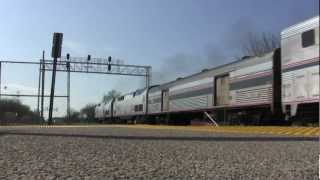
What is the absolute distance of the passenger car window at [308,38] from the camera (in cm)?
1865

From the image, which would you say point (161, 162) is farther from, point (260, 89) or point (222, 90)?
point (222, 90)

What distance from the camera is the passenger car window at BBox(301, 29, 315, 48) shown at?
61.2 feet

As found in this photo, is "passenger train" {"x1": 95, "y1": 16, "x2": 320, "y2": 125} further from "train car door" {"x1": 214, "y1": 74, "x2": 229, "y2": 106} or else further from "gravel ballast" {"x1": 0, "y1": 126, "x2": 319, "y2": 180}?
"gravel ballast" {"x1": 0, "y1": 126, "x2": 319, "y2": 180}

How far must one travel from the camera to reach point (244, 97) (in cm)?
2491

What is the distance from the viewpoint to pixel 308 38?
749 inches

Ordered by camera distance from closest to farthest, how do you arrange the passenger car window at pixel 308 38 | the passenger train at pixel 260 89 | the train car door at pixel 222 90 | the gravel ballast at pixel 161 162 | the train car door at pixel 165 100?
the gravel ballast at pixel 161 162, the passenger car window at pixel 308 38, the passenger train at pixel 260 89, the train car door at pixel 222 90, the train car door at pixel 165 100

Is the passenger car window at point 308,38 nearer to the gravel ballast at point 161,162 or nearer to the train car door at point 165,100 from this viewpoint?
the gravel ballast at point 161,162

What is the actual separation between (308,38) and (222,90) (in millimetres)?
9905

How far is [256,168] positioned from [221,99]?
832 inches

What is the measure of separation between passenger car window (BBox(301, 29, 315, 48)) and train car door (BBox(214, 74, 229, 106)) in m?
8.40

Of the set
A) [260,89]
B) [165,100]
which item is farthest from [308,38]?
[165,100]

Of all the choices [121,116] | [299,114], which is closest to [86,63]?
[121,116]

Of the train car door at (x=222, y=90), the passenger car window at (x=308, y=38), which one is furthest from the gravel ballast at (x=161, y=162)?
the train car door at (x=222, y=90)

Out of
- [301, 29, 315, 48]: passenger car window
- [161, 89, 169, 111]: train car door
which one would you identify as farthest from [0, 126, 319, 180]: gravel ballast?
[161, 89, 169, 111]: train car door
